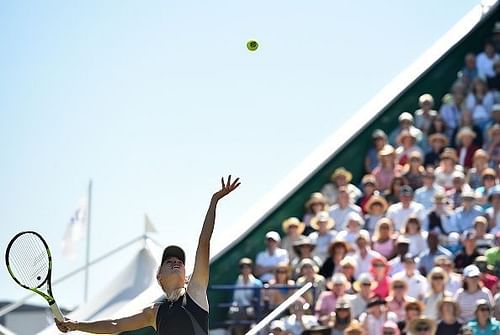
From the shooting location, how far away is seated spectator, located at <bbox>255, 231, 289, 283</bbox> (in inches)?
641

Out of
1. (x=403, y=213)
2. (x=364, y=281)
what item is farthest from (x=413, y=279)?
(x=403, y=213)

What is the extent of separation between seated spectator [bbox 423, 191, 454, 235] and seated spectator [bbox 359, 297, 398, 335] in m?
1.74

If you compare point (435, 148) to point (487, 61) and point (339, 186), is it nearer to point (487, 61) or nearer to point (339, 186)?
point (339, 186)

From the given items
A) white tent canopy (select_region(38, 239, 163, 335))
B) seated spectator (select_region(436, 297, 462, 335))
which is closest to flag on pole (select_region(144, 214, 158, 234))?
white tent canopy (select_region(38, 239, 163, 335))

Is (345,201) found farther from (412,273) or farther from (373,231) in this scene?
(412,273)

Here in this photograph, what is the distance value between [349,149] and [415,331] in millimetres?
5664

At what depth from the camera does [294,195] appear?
18297 millimetres

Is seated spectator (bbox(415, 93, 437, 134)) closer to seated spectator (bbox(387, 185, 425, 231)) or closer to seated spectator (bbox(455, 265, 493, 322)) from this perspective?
seated spectator (bbox(387, 185, 425, 231))

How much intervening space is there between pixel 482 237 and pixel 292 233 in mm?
2443

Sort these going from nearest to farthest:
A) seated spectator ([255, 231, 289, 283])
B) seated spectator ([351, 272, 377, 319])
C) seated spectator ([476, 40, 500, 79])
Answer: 1. seated spectator ([351, 272, 377, 319])
2. seated spectator ([255, 231, 289, 283])
3. seated spectator ([476, 40, 500, 79])

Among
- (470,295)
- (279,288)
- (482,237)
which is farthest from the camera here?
(482,237)

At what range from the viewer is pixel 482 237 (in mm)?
15250

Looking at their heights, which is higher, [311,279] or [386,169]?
[386,169]

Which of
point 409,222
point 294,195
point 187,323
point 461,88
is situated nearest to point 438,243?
point 409,222
